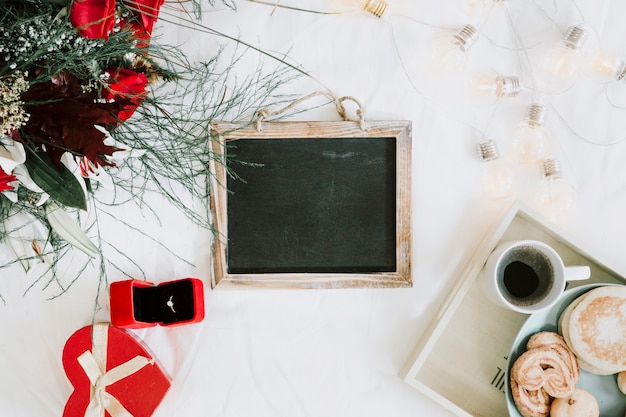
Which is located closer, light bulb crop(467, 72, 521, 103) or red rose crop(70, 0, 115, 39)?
red rose crop(70, 0, 115, 39)

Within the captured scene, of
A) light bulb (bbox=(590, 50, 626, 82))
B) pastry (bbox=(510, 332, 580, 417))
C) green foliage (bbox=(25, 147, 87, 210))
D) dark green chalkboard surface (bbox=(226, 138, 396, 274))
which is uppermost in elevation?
light bulb (bbox=(590, 50, 626, 82))

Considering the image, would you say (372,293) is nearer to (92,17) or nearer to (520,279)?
(520,279)

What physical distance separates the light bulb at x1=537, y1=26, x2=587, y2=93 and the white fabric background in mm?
25

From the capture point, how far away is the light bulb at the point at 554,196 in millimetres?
867

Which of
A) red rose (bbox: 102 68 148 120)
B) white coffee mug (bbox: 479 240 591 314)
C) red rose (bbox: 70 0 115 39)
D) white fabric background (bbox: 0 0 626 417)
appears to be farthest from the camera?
white fabric background (bbox: 0 0 626 417)

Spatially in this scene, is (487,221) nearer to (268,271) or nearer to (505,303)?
(505,303)

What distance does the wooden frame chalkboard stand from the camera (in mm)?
850

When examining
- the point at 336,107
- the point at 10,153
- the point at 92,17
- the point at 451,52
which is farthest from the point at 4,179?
the point at 451,52

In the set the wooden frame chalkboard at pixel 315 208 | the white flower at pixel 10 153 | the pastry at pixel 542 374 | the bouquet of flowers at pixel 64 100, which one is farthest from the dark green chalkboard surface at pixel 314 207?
the white flower at pixel 10 153

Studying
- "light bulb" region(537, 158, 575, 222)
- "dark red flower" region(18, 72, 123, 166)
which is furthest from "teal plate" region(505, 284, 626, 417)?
"dark red flower" region(18, 72, 123, 166)

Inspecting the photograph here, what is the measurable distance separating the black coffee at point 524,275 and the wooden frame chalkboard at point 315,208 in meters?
0.14

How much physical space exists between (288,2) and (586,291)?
0.63 metres

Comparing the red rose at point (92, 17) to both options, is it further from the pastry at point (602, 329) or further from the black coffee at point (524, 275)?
the pastry at point (602, 329)

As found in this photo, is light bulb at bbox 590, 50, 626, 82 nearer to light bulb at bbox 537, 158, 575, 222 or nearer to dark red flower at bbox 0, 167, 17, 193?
light bulb at bbox 537, 158, 575, 222
